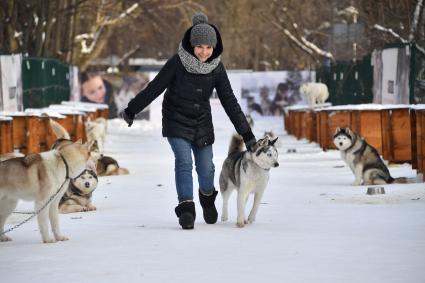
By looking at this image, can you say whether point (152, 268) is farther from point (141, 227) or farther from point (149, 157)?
point (149, 157)

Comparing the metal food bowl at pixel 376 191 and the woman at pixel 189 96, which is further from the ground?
the woman at pixel 189 96

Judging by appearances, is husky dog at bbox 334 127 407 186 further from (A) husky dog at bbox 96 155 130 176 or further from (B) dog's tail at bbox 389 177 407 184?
(A) husky dog at bbox 96 155 130 176

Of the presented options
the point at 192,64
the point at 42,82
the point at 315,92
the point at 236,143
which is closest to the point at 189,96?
the point at 192,64

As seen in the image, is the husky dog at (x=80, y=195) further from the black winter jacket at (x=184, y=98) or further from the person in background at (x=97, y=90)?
the person in background at (x=97, y=90)

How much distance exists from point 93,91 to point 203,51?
157 ft

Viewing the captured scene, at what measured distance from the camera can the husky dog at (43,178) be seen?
388 inches

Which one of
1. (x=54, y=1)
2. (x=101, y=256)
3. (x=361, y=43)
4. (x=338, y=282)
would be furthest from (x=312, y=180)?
(x=54, y=1)

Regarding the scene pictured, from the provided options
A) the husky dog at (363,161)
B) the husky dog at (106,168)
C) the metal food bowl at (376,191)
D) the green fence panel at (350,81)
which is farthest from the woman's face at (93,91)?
the metal food bowl at (376,191)

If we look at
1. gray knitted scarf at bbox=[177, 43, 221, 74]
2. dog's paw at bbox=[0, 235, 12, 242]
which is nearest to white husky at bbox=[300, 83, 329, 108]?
gray knitted scarf at bbox=[177, 43, 221, 74]

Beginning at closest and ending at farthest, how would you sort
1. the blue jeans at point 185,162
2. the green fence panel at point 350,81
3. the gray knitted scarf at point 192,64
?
the gray knitted scarf at point 192,64 < the blue jeans at point 185,162 < the green fence panel at point 350,81

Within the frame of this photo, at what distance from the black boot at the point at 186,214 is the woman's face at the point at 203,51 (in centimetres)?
126

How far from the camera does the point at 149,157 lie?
2578 cm

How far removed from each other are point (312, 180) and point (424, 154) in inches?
80.6

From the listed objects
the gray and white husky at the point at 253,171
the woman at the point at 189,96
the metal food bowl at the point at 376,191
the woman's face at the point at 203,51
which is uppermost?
the woman's face at the point at 203,51
